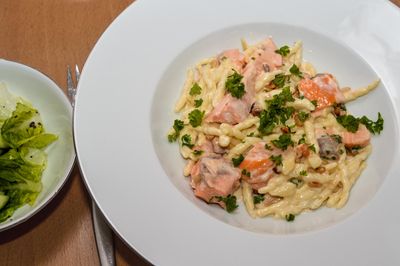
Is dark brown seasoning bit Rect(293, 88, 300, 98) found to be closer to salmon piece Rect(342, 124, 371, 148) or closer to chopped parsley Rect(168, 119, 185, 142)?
salmon piece Rect(342, 124, 371, 148)

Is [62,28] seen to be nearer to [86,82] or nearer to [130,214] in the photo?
[86,82]

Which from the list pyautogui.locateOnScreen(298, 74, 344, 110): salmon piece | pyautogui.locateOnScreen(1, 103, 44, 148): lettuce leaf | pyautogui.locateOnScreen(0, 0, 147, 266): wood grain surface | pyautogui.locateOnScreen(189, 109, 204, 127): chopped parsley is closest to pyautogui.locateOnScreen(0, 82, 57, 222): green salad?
pyautogui.locateOnScreen(1, 103, 44, 148): lettuce leaf

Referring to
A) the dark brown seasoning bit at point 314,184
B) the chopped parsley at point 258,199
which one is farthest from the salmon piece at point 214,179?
the dark brown seasoning bit at point 314,184

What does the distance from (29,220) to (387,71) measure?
183 centimetres

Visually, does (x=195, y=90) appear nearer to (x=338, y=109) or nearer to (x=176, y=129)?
(x=176, y=129)

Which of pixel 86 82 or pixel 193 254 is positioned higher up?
pixel 86 82

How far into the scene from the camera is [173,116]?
88.0 inches

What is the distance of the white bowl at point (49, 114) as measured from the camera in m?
1.98

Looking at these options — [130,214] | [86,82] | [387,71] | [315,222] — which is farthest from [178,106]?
[387,71]

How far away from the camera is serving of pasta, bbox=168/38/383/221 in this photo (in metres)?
1.96

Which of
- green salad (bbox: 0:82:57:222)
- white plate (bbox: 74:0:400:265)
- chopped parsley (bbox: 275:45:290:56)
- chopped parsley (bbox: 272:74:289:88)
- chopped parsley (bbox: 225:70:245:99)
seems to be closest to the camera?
white plate (bbox: 74:0:400:265)

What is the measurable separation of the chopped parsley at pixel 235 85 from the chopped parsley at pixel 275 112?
138 mm

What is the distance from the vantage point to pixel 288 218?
6.39 ft

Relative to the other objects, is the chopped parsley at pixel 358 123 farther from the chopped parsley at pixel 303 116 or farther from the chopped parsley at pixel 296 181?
the chopped parsley at pixel 296 181
